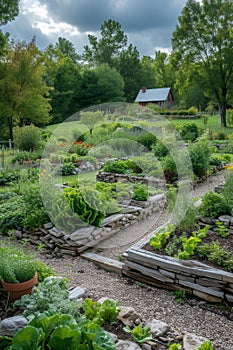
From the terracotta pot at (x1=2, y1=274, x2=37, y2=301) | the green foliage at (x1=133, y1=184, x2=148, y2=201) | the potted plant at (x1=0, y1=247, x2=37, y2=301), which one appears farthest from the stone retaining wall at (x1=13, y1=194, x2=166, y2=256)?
the terracotta pot at (x1=2, y1=274, x2=37, y2=301)

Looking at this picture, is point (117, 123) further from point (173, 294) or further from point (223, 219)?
point (173, 294)

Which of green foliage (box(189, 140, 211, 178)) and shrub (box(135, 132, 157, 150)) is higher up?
shrub (box(135, 132, 157, 150))

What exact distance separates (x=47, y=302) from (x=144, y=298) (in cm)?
112

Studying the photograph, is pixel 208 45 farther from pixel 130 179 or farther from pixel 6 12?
pixel 130 179

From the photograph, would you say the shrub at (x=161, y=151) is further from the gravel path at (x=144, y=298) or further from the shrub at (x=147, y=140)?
the gravel path at (x=144, y=298)

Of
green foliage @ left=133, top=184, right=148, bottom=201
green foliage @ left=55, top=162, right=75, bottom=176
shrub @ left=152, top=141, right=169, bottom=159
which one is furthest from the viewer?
green foliage @ left=55, top=162, right=75, bottom=176

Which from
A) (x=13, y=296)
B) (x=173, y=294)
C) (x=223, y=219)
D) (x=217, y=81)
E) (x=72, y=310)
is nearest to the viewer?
(x=72, y=310)

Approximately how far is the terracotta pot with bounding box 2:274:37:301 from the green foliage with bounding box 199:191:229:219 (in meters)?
2.67

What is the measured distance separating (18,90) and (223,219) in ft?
42.7

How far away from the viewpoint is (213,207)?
4297 millimetres

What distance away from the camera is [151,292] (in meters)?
3.09

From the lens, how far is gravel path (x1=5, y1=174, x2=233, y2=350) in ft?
8.11

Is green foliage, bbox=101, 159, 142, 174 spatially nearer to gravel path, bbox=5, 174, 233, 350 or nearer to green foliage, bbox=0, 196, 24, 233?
green foliage, bbox=0, 196, 24, 233

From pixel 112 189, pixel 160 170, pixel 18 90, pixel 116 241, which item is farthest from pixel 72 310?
pixel 18 90
